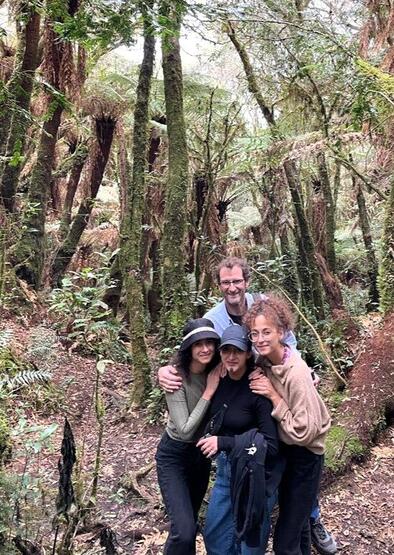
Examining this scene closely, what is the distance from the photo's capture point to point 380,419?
15.0 ft

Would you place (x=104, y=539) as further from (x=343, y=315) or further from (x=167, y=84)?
(x=167, y=84)

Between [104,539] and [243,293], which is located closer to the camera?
[104,539]

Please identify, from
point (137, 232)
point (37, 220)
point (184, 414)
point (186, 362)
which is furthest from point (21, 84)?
point (184, 414)

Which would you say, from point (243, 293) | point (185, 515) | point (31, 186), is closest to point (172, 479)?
point (185, 515)

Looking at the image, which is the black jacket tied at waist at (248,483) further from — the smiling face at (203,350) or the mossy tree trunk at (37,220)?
the mossy tree trunk at (37,220)

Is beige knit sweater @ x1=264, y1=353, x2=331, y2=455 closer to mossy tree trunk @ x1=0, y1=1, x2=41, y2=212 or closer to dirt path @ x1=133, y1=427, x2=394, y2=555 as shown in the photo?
dirt path @ x1=133, y1=427, x2=394, y2=555

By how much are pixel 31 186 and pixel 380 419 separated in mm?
6531

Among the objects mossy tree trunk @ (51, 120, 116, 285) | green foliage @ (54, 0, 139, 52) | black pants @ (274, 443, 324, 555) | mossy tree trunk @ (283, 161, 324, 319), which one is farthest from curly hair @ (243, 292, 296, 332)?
mossy tree trunk @ (51, 120, 116, 285)

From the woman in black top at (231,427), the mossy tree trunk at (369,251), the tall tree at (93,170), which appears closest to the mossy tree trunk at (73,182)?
the tall tree at (93,170)

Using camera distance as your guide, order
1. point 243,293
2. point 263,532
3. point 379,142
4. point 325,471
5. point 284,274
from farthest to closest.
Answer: point 284,274
point 379,142
point 325,471
point 243,293
point 263,532

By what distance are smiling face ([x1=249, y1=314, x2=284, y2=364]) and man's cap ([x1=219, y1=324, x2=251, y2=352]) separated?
0.05 meters

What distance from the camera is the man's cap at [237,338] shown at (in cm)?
259

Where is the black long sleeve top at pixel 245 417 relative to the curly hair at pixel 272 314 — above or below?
below

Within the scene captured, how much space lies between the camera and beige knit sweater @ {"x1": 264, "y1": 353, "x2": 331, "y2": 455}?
2.46m
